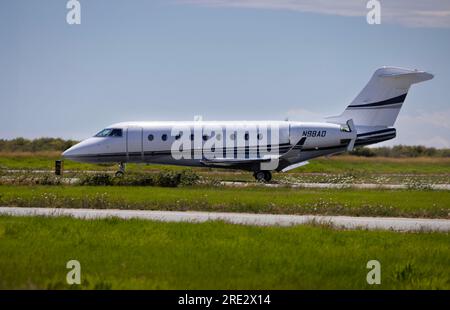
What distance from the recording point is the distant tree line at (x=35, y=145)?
8244cm

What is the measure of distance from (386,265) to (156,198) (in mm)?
14206

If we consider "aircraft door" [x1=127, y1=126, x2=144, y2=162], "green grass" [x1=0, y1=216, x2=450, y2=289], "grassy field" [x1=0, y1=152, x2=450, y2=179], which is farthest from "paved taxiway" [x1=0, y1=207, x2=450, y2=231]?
"grassy field" [x1=0, y1=152, x2=450, y2=179]

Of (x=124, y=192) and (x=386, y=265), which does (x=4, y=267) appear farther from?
(x=124, y=192)

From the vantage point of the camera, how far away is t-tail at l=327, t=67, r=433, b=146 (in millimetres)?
40469

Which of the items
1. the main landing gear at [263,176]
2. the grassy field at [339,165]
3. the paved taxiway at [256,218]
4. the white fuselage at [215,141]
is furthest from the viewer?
the grassy field at [339,165]

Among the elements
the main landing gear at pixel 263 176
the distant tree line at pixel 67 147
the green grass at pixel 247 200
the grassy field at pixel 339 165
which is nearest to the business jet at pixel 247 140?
the main landing gear at pixel 263 176

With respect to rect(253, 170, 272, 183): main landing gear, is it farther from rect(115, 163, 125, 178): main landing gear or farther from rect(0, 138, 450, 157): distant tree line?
rect(0, 138, 450, 157): distant tree line

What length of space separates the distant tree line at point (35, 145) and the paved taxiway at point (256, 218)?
59213 mm

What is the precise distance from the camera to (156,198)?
89.6 feet

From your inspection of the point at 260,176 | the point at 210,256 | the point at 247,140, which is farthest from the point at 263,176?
the point at 210,256

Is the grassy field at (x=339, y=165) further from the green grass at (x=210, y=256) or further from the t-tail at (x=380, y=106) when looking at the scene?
the green grass at (x=210, y=256)

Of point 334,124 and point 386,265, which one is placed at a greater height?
point 334,124
